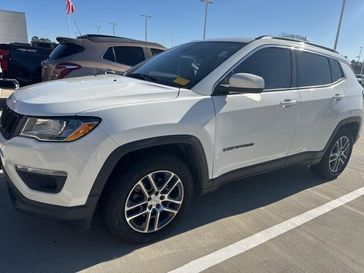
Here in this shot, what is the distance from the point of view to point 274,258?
2900mm

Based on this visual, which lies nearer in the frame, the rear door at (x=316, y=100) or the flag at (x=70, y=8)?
the rear door at (x=316, y=100)

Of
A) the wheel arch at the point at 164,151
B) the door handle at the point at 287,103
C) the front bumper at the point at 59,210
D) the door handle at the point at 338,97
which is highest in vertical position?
the door handle at the point at 287,103

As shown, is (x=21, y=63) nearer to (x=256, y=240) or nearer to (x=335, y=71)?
(x=335, y=71)

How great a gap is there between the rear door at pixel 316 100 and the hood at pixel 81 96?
1.72m

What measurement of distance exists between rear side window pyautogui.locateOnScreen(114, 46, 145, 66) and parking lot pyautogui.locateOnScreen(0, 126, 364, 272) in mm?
3727

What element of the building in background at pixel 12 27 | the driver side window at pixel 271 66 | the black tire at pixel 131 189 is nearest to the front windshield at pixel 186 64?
the driver side window at pixel 271 66

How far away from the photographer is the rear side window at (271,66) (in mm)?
3422

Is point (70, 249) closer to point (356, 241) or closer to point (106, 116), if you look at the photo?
point (106, 116)

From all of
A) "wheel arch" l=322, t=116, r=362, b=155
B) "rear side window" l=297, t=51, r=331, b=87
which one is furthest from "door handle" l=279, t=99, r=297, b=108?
"wheel arch" l=322, t=116, r=362, b=155

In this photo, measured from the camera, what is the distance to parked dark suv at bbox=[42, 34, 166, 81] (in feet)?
20.9

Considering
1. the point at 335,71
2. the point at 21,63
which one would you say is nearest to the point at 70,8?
the point at 21,63

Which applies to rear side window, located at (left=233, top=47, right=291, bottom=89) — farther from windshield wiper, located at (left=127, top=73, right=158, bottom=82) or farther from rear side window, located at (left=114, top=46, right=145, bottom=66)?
rear side window, located at (left=114, top=46, right=145, bottom=66)

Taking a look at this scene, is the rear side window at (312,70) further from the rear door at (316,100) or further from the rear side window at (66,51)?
the rear side window at (66,51)

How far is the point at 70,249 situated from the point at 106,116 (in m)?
1.22
